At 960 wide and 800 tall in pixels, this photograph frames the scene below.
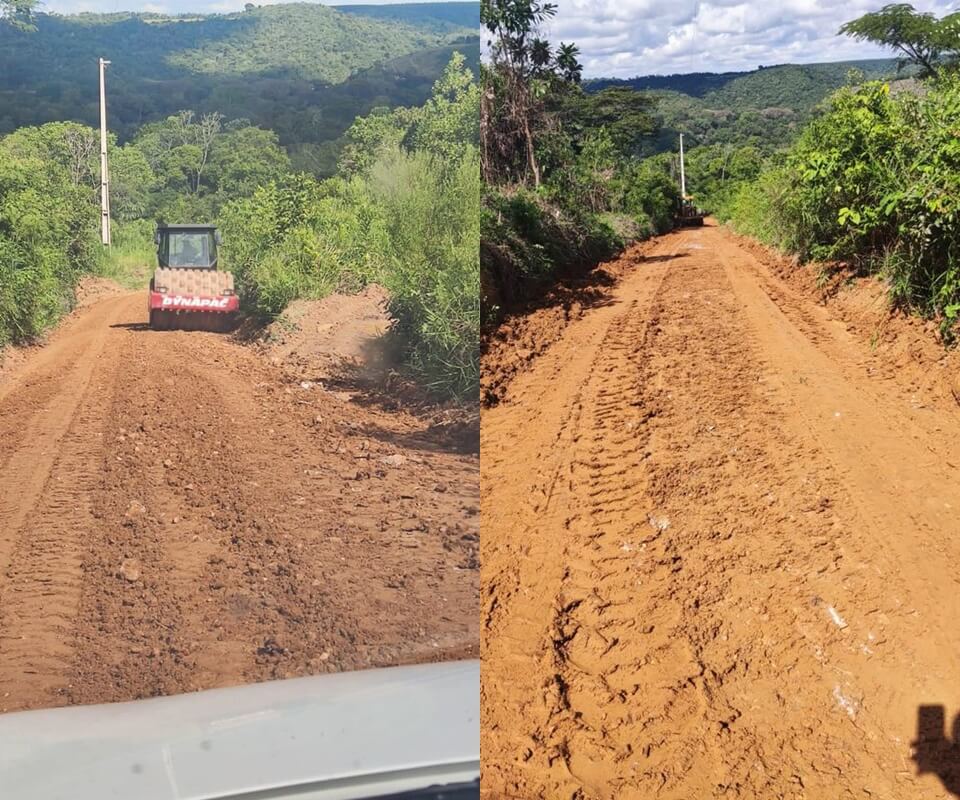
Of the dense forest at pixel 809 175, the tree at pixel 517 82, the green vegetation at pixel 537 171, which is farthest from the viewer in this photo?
the dense forest at pixel 809 175

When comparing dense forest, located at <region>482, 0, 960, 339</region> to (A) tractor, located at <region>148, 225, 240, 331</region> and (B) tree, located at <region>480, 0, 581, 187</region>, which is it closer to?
(B) tree, located at <region>480, 0, 581, 187</region>

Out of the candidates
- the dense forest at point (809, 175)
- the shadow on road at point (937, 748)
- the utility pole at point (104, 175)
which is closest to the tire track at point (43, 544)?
the utility pole at point (104, 175)

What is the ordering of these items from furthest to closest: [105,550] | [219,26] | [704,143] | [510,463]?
[704,143] < [510,463] < [219,26] < [105,550]

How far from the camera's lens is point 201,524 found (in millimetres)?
1371

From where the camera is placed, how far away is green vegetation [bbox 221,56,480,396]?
5.10 ft

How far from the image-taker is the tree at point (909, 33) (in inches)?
576

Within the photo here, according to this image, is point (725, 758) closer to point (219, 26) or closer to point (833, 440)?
point (219, 26)

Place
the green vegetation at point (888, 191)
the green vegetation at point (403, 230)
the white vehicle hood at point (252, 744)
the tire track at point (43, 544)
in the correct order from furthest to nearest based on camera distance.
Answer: the green vegetation at point (888, 191) → the green vegetation at point (403, 230) → the tire track at point (43, 544) → the white vehicle hood at point (252, 744)

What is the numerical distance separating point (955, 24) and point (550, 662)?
12519mm

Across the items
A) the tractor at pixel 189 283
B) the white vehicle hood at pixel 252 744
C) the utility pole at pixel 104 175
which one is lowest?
the white vehicle hood at pixel 252 744

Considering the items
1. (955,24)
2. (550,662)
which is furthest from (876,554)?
(955,24)

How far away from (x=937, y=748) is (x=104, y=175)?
2.29 metres

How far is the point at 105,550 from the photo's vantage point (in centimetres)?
130

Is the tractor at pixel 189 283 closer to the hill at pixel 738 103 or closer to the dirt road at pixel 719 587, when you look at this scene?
the dirt road at pixel 719 587
